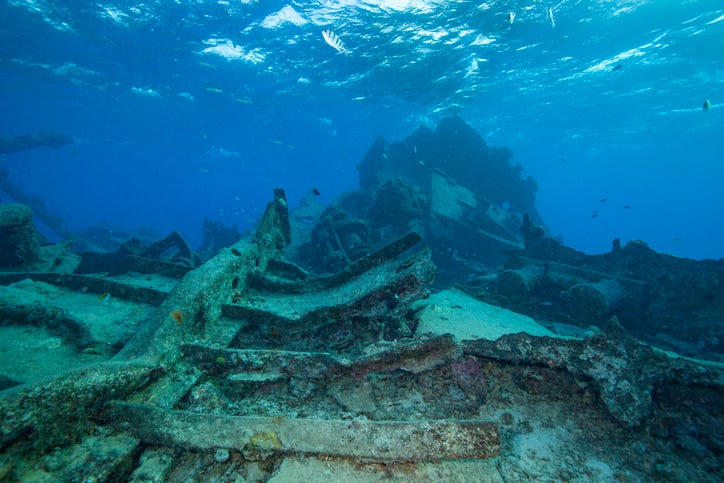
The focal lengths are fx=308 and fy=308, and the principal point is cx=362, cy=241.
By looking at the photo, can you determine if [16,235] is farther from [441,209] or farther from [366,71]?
[366,71]

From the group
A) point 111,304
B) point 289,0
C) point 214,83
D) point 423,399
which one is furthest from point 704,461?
point 214,83

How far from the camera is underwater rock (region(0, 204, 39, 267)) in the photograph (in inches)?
245

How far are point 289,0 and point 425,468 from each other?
65.1ft

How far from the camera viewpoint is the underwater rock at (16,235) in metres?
6.23

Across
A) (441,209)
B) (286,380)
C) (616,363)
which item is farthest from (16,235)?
(441,209)

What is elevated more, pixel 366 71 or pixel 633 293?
pixel 366 71

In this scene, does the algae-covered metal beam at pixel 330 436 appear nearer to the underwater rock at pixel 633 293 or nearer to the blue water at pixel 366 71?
the underwater rock at pixel 633 293

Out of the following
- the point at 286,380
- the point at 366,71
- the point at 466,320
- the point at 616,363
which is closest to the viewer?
the point at 616,363

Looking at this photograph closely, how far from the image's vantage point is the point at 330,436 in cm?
223

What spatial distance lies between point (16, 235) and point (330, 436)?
27.3 ft

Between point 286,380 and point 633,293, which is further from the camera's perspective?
point 633,293

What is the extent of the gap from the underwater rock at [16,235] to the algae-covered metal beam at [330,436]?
6897 mm

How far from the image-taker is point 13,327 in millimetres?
3920

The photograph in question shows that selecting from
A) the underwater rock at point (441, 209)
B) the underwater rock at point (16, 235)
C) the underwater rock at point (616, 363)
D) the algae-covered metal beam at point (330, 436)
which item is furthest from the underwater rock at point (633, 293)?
the underwater rock at point (16, 235)
